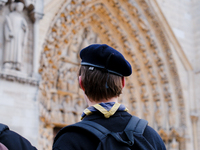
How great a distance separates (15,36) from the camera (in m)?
4.55

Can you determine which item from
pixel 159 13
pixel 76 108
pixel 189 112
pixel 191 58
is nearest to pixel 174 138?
pixel 189 112

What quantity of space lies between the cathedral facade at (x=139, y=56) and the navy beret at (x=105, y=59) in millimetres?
4050

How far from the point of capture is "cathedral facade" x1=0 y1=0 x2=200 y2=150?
5562 millimetres

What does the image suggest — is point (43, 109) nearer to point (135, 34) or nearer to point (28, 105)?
point (28, 105)

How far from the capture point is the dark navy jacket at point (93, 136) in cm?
98

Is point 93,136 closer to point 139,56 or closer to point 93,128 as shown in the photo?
point 93,128

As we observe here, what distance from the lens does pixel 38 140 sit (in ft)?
15.9

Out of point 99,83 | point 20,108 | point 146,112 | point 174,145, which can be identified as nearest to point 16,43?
point 20,108

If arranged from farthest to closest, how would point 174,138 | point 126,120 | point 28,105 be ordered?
point 174,138
point 28,105
point 126,120

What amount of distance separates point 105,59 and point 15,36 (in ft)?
12.2

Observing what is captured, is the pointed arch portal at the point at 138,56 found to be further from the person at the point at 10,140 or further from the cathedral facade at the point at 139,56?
the person at the point at 10,140

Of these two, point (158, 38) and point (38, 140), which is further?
point (158, 38)

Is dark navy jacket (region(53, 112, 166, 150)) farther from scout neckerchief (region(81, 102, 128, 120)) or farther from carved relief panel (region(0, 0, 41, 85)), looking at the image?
carved relief panel (region(0, 0, 41, 85))

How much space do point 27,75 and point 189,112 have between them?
4022 mm
